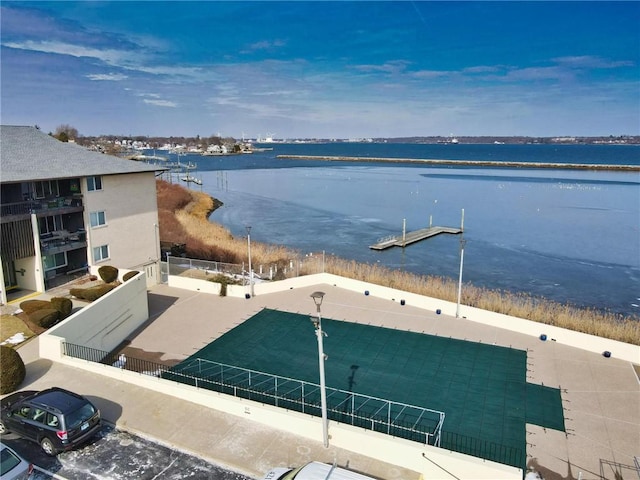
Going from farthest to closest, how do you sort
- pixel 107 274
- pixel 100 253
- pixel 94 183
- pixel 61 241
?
pixel 100 253 < pixel 94 183 < pixel 61 241 < pixel 107 274

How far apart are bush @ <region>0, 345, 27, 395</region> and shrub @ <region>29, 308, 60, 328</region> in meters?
4.30

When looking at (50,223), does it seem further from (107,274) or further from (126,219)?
(107,274)


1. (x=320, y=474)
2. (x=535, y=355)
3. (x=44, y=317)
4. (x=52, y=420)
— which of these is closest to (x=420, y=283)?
(x=535, y=355)

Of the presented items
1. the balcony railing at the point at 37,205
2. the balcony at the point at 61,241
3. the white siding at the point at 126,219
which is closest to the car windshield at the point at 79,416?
the balcony railing at the point at 37,205

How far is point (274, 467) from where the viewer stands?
1195cm

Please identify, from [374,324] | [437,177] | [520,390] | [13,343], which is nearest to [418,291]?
[374,324]

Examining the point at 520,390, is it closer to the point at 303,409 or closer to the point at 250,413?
the point at 303,409

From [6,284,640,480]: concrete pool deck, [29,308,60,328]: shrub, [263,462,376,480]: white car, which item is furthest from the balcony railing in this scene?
[263,462,376,480]: white car

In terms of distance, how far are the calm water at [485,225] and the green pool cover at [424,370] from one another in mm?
18906

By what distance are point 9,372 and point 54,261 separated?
12224mm

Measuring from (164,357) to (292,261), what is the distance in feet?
59.7

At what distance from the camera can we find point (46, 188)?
2573 centimetres

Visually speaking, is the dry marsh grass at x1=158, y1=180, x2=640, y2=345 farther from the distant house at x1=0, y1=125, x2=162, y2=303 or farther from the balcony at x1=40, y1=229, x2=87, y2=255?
the balcony at x1=40, y1=229, x2=87, y2=255

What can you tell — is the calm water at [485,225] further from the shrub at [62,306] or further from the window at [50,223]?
the shrub at [62,306]
